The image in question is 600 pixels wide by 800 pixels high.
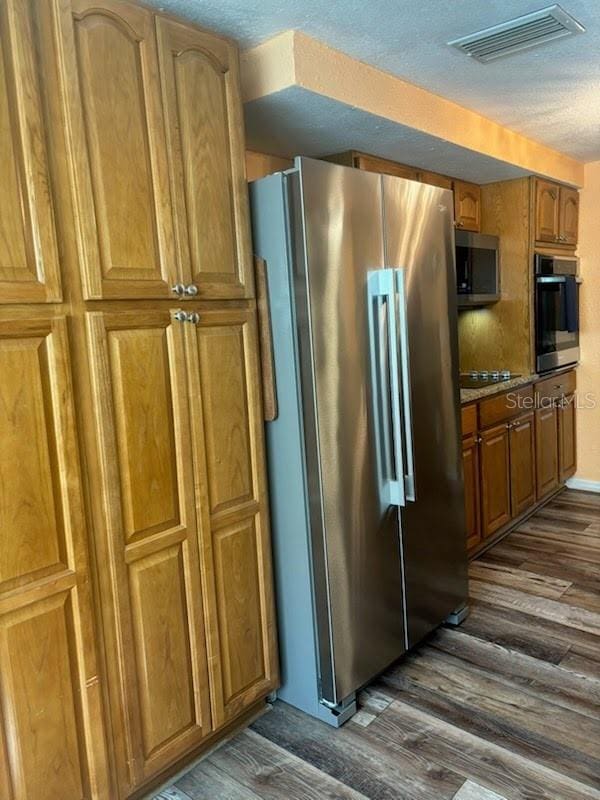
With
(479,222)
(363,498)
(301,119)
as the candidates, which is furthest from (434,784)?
(479,222)

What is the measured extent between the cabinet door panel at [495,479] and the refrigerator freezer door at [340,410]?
139 centimetres

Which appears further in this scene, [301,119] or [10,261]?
[301,119]

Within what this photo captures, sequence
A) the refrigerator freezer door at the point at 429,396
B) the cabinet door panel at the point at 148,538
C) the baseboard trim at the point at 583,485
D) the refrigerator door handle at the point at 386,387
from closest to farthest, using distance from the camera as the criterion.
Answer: the cabinet door panel at the point at 148,538
the refrigerator door handle at the point at 386,387
the refrigerator freezer door at the point at 429,396
the baseboard trim at the point at 583,485

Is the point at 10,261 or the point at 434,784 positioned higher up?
the point at 10,261

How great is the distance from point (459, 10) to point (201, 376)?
142cm

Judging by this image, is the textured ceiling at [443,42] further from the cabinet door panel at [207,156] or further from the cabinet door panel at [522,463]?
the cabinet door panel at [522,463]

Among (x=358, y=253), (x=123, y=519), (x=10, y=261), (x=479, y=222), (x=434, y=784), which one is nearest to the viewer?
(x=10, y=261)

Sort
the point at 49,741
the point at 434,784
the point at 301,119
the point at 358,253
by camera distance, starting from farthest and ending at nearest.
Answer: the point at 301,119 → the point at 358,253 → the point at 434,784 → the point at 49,741

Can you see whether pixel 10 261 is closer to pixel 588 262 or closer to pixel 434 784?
pixel 434 784

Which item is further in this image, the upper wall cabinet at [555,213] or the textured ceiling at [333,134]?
the upper wall cabinet at [555,213]

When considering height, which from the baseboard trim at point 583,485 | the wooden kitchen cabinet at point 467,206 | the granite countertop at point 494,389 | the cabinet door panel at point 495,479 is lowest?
the baseboard trim at point 583,485

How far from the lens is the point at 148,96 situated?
5.74 ft

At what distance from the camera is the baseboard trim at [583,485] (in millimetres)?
4683

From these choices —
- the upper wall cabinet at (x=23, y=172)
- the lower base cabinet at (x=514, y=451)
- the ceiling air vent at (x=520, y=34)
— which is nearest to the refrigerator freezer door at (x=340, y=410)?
the ceiling air vent at (x=520, y=34)
